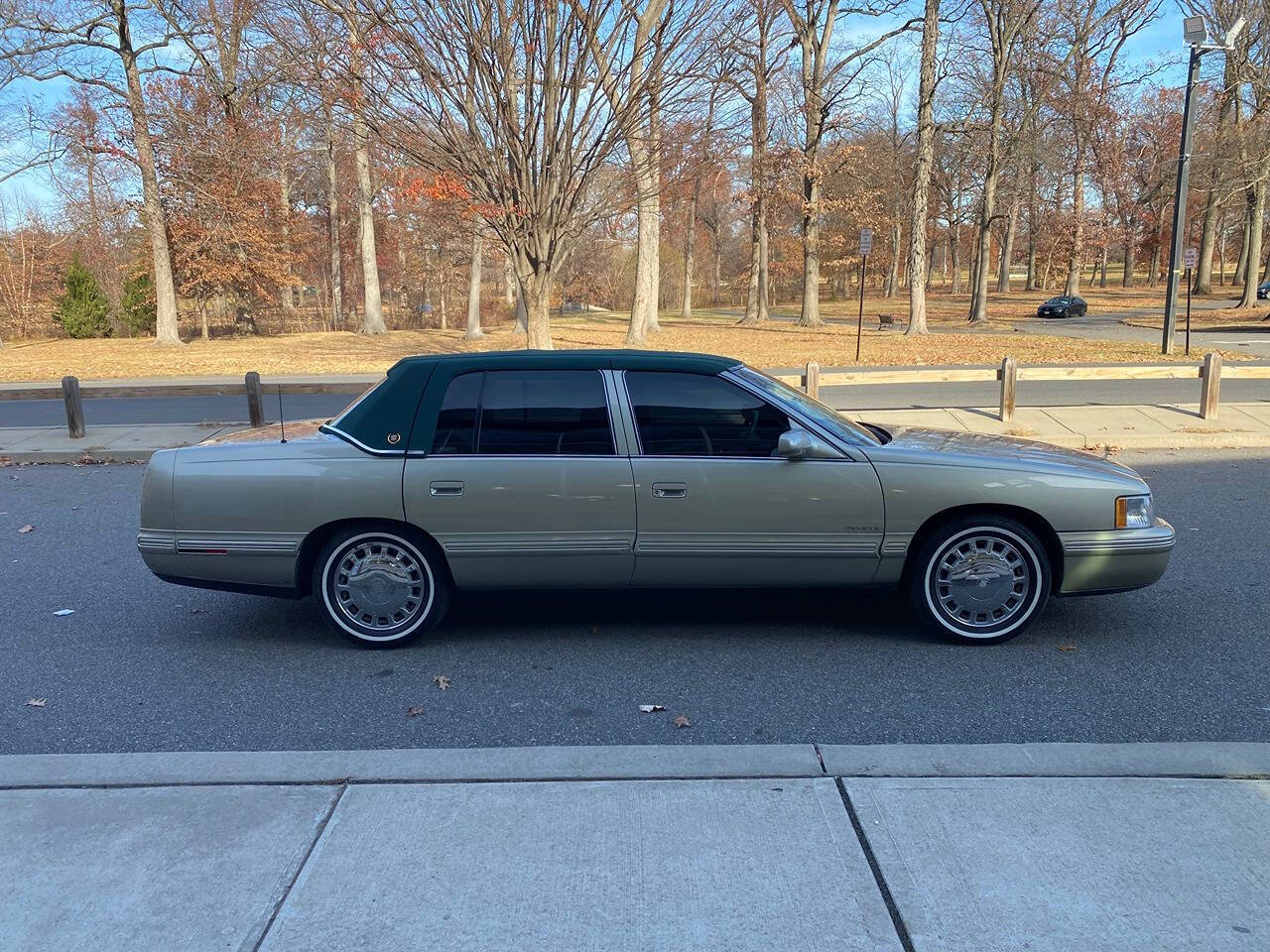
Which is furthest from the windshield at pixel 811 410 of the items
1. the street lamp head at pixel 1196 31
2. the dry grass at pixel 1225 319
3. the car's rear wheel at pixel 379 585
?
the dry grass at pixel 1225 319

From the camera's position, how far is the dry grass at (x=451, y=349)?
24.2m

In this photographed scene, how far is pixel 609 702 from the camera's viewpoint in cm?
422

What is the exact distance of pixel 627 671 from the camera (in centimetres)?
459

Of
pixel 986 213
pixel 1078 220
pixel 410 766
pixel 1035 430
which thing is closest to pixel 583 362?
pixel 410 766

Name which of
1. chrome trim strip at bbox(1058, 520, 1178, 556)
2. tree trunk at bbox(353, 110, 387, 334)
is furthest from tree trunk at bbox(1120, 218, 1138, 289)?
chrome trim strip at bbox(1058, 520, 1178, 556)

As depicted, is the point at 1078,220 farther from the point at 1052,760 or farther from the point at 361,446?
the point at 1052,760

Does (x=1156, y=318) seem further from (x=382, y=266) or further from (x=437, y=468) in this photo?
(x=437, y=468)

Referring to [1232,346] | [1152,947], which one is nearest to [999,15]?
[1232,346]

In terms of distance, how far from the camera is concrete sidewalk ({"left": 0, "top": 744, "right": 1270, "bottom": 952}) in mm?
2623

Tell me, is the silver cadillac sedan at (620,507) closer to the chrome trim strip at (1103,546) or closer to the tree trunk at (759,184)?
the chrome trim strip at (1103,546)

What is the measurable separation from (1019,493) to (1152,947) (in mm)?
2555

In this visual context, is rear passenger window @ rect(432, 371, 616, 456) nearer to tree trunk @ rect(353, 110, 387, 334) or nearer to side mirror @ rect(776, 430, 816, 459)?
side mirror @ rect(776, 430, 816, 459)

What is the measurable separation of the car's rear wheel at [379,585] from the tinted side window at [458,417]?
0.50 meters

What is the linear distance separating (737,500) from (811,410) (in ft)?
2.35
